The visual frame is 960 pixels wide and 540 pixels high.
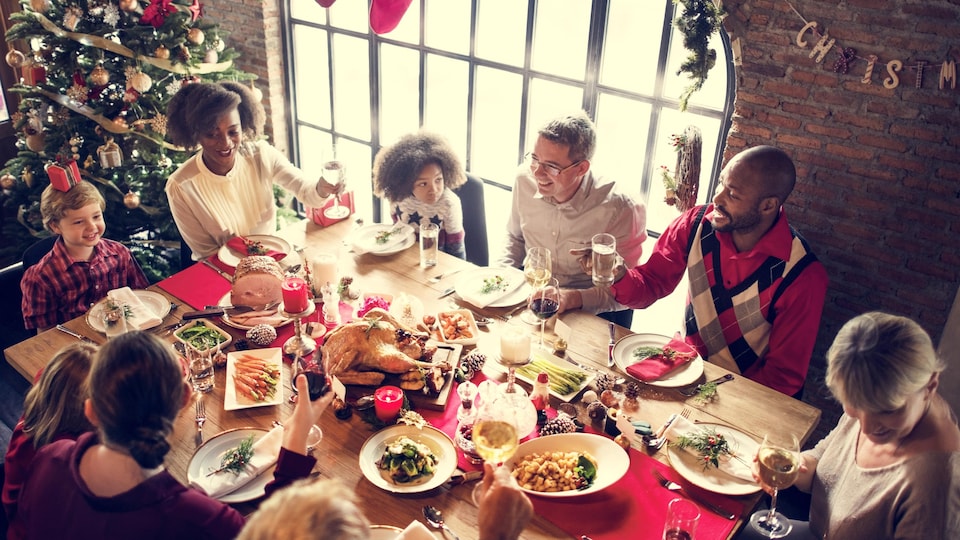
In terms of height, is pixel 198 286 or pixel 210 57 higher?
pixel 210 57

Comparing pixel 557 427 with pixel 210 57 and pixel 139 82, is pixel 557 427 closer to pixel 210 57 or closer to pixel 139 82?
Result: pixel 139 82

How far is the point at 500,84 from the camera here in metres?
4.46

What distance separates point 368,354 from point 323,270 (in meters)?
0.62

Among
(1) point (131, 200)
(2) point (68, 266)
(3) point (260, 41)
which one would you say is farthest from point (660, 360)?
(3) point (260, 41)

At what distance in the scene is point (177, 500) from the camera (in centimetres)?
165

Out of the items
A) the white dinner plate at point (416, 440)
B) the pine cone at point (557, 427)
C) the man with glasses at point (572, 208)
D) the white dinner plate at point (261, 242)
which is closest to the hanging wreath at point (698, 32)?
the man with glasses at point (572, 208)

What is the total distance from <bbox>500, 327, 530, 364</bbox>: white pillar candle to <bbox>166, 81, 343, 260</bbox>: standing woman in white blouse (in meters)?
1.34

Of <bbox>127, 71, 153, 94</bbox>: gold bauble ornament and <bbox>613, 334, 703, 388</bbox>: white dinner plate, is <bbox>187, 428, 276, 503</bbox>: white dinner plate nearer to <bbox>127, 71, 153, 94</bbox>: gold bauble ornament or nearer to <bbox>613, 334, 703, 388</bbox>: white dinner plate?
<bbox>613, 334, 703, 388</bbox>: white dinner plate

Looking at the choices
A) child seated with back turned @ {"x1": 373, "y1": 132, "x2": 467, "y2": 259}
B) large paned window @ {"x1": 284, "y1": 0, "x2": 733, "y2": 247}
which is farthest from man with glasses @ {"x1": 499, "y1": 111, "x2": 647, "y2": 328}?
child seated with back turned @ {"x1": 373, "y1": 132, "x2": 467, "y2": 259}

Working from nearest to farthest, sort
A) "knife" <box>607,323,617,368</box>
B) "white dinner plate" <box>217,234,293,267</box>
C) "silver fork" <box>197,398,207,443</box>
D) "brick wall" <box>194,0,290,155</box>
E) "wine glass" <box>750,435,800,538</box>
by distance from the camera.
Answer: "wine glass" <box>750,435,800,538</box>
"silver fork" <box>197,398,207,443</box>
"knife" <box>607,323,617,368</box>
"white dinner plate" <box>217,234,293,267</box>
"brick wall" <box>194,0,290,155</box>

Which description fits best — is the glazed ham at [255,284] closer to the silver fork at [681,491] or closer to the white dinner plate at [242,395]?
the white dinner plate at [242,395]

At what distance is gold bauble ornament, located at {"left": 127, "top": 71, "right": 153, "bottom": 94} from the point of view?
3955mm

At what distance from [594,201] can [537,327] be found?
0.84 m

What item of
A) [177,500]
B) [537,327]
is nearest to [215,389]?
[177,500]
